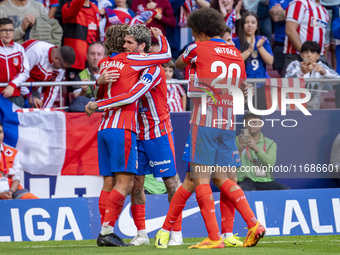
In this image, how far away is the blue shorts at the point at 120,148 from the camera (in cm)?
674

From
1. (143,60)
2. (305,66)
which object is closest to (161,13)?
Answer: (305,66)

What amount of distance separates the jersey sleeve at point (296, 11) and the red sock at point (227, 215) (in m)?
5.61

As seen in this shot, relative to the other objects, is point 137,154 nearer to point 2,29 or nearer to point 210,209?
point 210,209

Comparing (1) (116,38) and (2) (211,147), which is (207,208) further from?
(1) (116,38)

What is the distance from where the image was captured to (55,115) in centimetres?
990

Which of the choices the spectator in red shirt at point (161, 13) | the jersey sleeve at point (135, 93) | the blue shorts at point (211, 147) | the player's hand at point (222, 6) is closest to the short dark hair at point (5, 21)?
the spectator in red shirt at point (161, 13)

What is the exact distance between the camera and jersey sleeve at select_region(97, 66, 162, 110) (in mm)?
6766

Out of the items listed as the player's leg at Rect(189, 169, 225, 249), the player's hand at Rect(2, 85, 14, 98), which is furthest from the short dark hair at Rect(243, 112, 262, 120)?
the player's leg at Rect(189, 169, 225, 249)

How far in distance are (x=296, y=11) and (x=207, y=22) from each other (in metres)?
5.49

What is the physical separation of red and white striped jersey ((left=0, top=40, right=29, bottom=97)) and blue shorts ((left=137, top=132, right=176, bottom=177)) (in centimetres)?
340

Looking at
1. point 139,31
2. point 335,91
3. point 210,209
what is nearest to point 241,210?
point 210,209

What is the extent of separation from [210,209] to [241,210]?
11.0 inches

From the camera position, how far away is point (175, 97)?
34.1ft

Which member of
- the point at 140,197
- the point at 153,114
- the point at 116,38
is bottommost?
the point at 140,197
